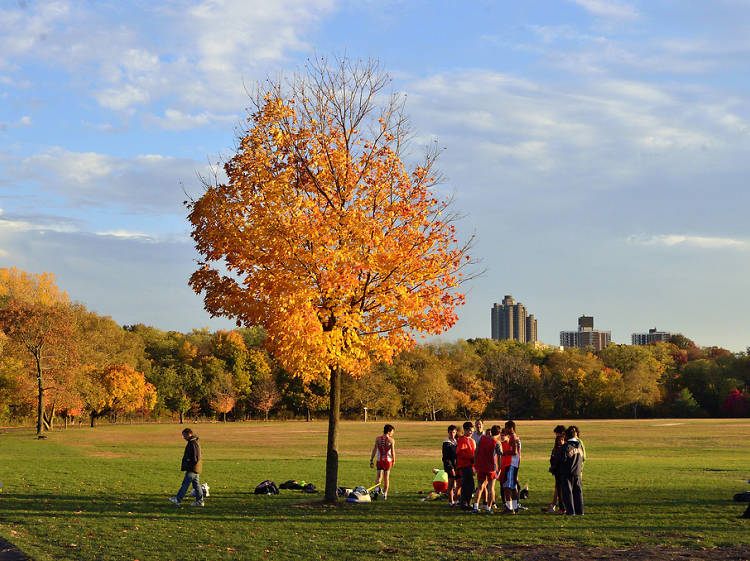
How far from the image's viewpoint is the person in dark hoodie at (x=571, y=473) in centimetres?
1719

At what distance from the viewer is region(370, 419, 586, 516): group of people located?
17375 mm

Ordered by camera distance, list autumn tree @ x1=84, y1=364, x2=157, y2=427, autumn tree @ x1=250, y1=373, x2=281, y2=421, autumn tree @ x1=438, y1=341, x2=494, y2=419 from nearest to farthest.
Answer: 1. autumn tree @ x1=84, y1=364, x2=157, y2=427
2. autumn tree @ x1=250, y1=373, x2=281, y2=421
3. autumn tree @ x1=438, y1=341, x2=494, y2=419

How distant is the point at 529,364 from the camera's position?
137 meters

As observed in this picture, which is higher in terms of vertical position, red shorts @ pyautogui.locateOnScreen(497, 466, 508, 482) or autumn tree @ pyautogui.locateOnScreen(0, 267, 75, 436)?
autumn tree @ pyautogui.locateOnScreen(0, 267, 75, 436)

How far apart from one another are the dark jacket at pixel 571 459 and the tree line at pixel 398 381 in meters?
73.0

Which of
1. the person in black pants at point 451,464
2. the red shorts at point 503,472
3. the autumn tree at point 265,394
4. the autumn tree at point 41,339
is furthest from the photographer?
the autumn tree at point 265,394

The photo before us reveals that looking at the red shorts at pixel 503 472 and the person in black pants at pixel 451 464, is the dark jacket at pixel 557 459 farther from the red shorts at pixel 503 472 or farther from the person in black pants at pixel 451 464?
the person in black pants at pixel 451 464

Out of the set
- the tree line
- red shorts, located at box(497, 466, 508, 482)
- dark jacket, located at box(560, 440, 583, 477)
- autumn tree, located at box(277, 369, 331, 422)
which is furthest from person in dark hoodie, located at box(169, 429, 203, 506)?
autumn tree, located at box(277, 369, 331, 422)

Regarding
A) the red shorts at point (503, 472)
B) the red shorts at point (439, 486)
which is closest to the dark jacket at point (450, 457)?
the red shorts at point (503, 472)

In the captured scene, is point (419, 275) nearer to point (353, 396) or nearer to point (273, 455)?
point (273, 455)

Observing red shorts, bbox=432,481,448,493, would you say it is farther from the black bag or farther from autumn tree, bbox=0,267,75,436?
autumn tree, bbox=0,267,75,436

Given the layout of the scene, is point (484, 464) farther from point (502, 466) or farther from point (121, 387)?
point (121, 387)

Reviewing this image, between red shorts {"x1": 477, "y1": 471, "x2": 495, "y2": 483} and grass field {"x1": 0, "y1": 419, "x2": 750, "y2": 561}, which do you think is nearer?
grass field {"x1": 0, "y1": 419, "x2": 750, "y2": 561}

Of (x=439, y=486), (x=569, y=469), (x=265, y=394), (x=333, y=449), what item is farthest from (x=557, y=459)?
(x=265, y=394)
